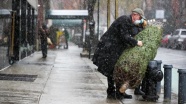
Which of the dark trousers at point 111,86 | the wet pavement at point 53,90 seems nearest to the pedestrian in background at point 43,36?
the wet pavement at point 53,90

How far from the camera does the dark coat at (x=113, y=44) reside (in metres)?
9.31

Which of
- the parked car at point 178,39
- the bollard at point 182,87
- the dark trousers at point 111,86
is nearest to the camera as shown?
the bollard at point 182,87

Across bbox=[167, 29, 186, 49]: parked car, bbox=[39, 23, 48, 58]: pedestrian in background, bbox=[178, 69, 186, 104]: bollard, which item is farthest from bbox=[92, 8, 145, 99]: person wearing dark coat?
bbox=[167, 29, 186, 49]: parked car

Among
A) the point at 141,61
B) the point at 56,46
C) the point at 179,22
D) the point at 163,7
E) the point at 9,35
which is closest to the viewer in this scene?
the point at 141,61

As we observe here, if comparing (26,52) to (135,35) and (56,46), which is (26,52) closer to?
(135,35)

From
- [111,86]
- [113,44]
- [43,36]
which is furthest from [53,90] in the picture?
[43,36]

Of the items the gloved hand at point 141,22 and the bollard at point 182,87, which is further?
the gloved hand at point 141,22

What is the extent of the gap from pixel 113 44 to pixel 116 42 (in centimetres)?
7

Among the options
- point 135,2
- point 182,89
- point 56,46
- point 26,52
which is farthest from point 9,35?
point 135,2

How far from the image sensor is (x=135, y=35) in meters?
9.67

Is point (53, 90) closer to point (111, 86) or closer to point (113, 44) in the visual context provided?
point (111, 86)

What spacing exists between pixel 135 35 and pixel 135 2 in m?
47.4

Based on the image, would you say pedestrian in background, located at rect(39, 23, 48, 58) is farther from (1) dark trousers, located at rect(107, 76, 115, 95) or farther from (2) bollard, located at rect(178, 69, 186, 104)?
(2) bollard, located at rect(178, 69, 186, 104)

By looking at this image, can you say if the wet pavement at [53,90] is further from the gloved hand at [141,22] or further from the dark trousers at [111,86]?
the gloved hand at [141,22]
